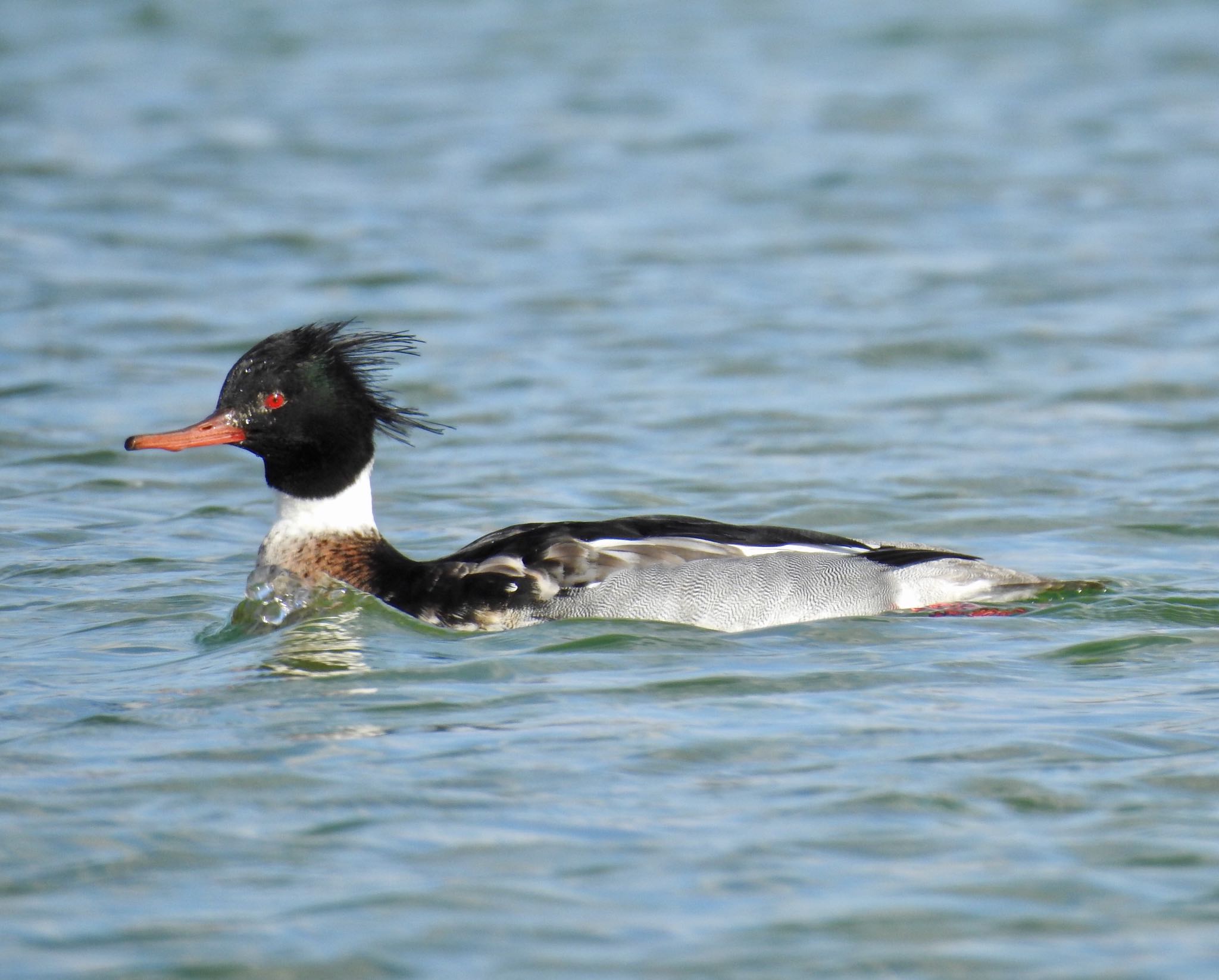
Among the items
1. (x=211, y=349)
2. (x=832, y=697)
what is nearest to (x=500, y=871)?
(x=832, y=697)

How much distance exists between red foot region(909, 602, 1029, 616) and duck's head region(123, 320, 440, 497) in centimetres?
241

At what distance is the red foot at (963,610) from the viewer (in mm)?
8375

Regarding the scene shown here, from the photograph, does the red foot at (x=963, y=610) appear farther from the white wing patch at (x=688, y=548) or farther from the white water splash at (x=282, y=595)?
the white water splash at (x=282, y=595)

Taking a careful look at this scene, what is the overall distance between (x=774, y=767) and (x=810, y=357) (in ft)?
27.4

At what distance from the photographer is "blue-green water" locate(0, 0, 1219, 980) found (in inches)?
217

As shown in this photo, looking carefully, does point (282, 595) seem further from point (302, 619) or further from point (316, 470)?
point (316, 470)

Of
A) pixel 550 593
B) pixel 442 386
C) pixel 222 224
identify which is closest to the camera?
pixel 550 593

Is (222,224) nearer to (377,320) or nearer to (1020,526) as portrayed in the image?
(377,320)

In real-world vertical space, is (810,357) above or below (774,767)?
above

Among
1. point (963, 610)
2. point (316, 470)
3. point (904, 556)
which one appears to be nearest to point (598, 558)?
point (904, 556)

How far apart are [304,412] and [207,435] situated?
1.41 feet

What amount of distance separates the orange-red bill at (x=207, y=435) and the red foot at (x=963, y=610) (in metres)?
3.00

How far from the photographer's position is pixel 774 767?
255 inches

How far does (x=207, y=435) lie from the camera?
8609 millimetres
